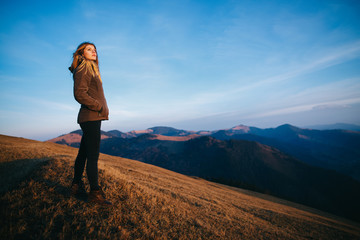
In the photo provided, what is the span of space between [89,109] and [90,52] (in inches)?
57.0

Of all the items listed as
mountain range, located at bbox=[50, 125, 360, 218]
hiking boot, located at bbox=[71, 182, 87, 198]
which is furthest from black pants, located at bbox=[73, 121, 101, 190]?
mountain range, located at bbox=[50, 125, 360, 218]

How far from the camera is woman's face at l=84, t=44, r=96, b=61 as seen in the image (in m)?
3.39

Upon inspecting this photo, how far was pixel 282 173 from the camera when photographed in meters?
108

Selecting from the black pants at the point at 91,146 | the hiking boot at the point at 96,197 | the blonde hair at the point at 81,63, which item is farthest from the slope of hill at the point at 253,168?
the blonde hair at the point at 81,63

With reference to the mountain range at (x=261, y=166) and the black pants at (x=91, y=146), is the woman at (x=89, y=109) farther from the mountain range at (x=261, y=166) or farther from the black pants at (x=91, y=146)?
the mountain range at (x=261, y=166)

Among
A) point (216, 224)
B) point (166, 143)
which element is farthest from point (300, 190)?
point (166, 143)

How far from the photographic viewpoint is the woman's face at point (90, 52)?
339 cm

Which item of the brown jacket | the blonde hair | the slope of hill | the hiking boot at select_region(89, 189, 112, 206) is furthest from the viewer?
the slope of hill

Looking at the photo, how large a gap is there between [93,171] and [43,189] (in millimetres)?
1620

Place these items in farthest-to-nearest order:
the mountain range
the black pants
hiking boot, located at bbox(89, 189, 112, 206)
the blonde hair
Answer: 1. the mountain range
2. hiking boot, located at bbox(89, 189, 112, 206)
3. the blonde hair
4. the black pants

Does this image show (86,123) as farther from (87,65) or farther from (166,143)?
(166,143)

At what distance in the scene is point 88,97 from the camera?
2.91 m

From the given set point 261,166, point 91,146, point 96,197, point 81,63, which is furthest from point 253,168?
point 81,63

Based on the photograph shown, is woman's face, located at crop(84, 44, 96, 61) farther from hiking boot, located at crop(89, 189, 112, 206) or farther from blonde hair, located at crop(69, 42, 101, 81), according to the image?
hiking boot, located at crop(89, 189, 112, 206)
